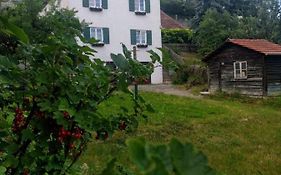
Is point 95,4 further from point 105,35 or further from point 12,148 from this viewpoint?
point 12,148

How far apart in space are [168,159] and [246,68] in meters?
22.1

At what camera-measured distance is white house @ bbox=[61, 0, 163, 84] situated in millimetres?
28672

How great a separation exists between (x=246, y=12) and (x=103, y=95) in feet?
130

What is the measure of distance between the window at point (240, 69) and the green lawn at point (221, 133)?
3.37 metres

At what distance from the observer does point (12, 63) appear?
1.85 m

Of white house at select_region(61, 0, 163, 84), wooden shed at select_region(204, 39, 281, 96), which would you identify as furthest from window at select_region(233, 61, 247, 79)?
white house at select_region(61, 0, 163, 84)

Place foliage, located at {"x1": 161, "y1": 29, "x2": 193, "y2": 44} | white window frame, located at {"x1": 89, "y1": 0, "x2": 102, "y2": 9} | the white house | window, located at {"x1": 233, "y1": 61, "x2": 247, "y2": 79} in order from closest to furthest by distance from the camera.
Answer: window, located at {"x1": 233, "y1": 61, "x2": 247, "y2": 79} → the white house → white window frame, located at {"x1": 89, "y1": 0, "x2": 102, "y2": 9} → foliage, located at {"x1": 161, "y1": 29, "x2": 193, "y2": 44}

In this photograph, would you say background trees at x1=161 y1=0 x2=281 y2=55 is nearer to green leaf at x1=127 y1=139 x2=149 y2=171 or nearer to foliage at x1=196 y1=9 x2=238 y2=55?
foliage at x1=196 y1=9 x2=238 y2=55

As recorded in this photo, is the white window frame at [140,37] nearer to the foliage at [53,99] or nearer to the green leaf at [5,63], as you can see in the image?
the foliage at [53,99]

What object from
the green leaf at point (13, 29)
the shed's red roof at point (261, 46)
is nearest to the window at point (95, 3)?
the shed's red roof at point (261, 46)

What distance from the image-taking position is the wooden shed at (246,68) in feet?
68.6

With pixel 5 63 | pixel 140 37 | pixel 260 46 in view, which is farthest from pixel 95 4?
pixel 5 63

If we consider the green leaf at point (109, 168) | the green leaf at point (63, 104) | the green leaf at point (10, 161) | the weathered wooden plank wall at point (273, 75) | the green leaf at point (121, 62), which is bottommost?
the weathered wooden plank wall at point (273, 75)

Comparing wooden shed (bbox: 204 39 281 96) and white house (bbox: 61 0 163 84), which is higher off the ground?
white house (bbox: 61 0 163 84)
